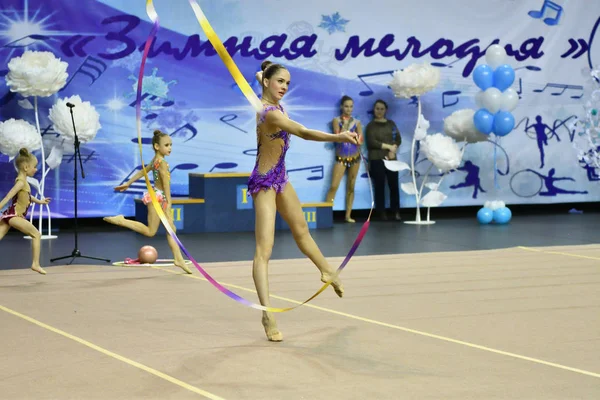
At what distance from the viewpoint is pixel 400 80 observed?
1336 cm

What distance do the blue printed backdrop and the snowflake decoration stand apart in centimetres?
1

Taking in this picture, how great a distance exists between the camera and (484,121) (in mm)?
13234

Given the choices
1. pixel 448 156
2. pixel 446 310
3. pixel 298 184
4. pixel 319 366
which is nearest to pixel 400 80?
pixel 448 156

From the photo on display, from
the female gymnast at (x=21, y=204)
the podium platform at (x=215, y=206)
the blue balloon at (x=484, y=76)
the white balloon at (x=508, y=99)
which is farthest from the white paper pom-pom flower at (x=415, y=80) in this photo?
the female gymnast at (x=21, y=204)

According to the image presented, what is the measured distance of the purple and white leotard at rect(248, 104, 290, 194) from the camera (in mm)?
5500

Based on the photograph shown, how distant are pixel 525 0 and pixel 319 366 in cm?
1153

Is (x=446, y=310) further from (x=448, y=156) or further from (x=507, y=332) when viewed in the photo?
(x=448, y=156)

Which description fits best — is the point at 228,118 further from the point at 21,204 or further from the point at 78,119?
the point at 21,204

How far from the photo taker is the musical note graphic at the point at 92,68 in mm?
12445

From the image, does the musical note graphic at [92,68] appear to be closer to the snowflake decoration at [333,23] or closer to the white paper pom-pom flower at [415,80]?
the snowflake decoration at [333,23]

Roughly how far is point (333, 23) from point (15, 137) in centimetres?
511

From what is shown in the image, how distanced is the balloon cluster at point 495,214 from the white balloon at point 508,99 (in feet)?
4.49

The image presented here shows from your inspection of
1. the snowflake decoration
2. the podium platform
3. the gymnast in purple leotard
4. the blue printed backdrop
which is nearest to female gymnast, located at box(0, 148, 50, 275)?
the gymnast in purple leotard

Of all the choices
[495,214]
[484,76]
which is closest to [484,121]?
[484,76]
